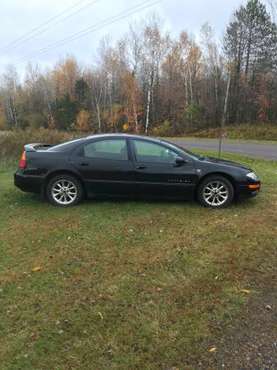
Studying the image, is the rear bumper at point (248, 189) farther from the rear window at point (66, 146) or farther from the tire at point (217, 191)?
the rear window at point (66, 146)

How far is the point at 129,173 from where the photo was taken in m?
7.12

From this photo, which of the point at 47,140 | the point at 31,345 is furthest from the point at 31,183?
the point at 47,140

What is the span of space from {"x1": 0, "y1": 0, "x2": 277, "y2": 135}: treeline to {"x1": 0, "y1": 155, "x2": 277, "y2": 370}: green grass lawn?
23288 millimetres

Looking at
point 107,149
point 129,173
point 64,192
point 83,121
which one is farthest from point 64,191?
point 83,121

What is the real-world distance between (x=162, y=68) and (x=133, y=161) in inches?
1827

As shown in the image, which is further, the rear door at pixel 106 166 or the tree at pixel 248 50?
the tree at pixel 248 50

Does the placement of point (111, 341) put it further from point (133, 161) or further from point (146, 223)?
point (133, 161)

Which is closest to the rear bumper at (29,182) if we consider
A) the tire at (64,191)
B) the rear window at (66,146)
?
the tire at (64,191)

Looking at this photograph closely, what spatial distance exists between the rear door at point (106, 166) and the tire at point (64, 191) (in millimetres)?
207

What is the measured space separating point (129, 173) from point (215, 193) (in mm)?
1690

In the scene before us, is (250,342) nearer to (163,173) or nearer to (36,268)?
(36,268)

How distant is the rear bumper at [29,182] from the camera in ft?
23.8

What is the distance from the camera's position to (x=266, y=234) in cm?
574

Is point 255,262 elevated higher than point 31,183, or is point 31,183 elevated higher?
point 31,183
